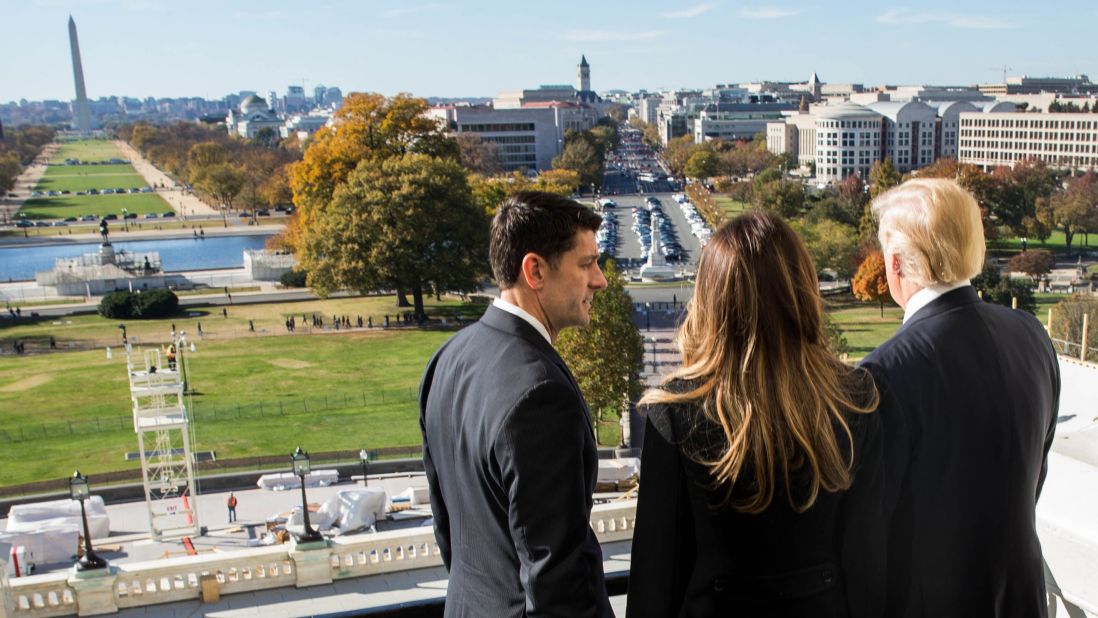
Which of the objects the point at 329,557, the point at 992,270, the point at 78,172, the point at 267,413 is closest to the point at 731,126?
the point at 78,172

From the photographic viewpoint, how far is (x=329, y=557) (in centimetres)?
1145

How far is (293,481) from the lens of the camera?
1988 cm

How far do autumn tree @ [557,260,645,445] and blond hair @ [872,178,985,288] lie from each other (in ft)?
62.3

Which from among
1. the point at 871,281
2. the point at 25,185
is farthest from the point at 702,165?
the point at 25,185

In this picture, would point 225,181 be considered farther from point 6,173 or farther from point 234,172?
point 6,173

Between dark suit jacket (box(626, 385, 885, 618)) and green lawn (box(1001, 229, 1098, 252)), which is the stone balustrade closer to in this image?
dark suit jacket (box(626, 385, 885, 618))

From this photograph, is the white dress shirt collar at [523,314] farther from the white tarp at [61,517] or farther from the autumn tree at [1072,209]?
the autumn tree at [1072,209]

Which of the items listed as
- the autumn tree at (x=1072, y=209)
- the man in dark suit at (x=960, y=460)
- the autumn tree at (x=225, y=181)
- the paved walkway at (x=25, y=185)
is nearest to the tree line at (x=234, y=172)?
the autumn tree at (x=225, y=181)

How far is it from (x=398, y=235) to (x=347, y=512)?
71.8ft

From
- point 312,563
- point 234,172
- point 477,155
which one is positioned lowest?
point 312,563

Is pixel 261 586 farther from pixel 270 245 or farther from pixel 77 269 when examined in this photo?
pixel 270 245

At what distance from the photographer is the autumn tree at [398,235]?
3772 centimetres

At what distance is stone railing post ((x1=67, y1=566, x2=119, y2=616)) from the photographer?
10.3m

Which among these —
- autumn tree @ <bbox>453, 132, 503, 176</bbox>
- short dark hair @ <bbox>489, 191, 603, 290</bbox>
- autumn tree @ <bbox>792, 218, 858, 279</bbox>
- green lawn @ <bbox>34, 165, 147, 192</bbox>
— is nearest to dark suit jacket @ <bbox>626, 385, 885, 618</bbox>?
short dark hair @ <bbox>489, 191, 603, 290</bbox>
